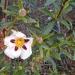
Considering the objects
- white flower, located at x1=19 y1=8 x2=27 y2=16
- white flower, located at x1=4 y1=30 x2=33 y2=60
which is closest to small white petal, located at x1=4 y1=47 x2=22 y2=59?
white flower, located at x1=4 y1=30 x2=33 y2=60

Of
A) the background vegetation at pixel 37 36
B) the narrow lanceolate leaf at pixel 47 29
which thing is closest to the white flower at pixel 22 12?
the background vegetation at pixel 37 36

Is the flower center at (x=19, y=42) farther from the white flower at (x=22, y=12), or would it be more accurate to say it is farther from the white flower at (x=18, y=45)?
the white flower at (x=22, y=12)

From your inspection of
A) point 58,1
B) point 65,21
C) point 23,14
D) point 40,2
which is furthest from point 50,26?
point 40,2

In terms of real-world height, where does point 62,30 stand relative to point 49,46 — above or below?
above

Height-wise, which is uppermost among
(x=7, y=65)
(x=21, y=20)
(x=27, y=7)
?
(x=27, y=7)

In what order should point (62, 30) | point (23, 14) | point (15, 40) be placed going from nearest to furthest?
point (23, 14)
point (15, 40)
point (62, 30)

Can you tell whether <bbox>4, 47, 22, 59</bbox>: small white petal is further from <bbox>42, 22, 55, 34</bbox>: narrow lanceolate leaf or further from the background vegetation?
<bbox>42, 22, 55, 34</bbox>: narrow lanceolate leaf

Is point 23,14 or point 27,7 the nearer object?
point 23,14

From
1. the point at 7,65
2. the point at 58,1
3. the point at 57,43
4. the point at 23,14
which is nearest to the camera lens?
the point at 23,14

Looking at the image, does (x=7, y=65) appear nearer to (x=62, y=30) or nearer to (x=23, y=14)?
(x=23, y=14)
